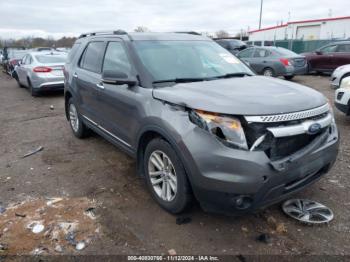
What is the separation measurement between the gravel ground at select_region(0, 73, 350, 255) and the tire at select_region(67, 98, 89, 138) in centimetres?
16

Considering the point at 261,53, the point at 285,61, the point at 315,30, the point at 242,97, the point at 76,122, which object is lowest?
the point at 76,122

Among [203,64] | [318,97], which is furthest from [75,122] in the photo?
[318,97]

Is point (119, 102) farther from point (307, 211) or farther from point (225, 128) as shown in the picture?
point (307, 211)

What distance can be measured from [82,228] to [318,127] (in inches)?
96.8

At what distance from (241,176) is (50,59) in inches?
408

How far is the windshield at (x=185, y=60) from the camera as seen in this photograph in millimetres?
3586

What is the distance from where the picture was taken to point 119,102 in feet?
12.5

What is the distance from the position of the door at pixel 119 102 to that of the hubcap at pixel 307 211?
1.90 meters

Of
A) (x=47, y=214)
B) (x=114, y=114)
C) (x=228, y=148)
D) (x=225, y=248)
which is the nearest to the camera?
(x=228, y=148)

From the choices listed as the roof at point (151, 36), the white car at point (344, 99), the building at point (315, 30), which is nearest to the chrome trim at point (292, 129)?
the roof at point (151, 36)

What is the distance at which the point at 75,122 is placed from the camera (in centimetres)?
597

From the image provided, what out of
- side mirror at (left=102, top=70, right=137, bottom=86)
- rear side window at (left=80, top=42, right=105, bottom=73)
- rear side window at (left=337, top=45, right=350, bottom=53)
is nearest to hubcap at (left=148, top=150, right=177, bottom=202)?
side mirror at (left=102, top=70, right=137, bottom=86)

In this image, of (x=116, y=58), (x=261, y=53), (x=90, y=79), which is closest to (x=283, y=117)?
(x=116, y=58)

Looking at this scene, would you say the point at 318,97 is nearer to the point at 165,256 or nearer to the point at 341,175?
the point at 341,175
